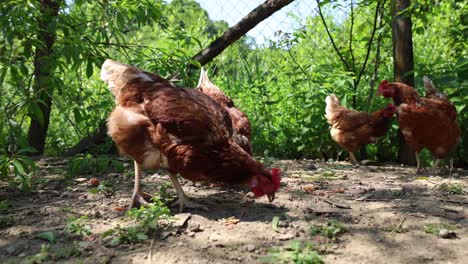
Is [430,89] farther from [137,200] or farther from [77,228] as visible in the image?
[77,228]

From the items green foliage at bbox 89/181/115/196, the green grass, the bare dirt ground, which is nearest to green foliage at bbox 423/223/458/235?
the bare dirt ground

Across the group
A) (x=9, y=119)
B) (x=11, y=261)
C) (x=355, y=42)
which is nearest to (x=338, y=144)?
(x=355, y=42)

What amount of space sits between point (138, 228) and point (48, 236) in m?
0.50

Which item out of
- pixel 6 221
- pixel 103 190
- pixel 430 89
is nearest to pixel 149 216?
pixel 6 221

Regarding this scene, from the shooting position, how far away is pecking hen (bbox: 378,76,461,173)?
4.61m

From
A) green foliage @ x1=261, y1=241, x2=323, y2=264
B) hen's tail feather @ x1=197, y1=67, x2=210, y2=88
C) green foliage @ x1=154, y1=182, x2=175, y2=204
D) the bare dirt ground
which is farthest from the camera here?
hen's tail feather @ x1=197, y1=67, x2=210, y2=88

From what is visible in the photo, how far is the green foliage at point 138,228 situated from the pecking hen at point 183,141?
31 centimetres

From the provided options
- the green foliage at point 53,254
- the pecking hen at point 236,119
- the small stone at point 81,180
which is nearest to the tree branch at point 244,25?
the pecking hen at point 236,119

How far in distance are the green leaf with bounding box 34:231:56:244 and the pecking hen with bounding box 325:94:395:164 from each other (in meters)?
3.81

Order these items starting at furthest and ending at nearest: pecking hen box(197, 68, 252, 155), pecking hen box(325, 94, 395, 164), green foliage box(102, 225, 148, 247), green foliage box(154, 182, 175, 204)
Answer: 1. pecking hen box(325, 94, 395, 164)
2. pecking hen box(197, 68, 252, 155)
3. green foliage box(154, 182, 175, 204)
4. green foliage box(102, 225, 148, 247)

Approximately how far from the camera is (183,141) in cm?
274

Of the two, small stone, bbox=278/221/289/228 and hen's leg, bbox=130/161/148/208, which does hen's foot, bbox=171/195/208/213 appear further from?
small stone, bbox=278/221/289/228

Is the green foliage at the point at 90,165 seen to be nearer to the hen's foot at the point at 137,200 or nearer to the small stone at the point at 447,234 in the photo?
the hen's foot at the point at 137,200

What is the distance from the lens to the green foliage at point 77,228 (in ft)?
8.27
